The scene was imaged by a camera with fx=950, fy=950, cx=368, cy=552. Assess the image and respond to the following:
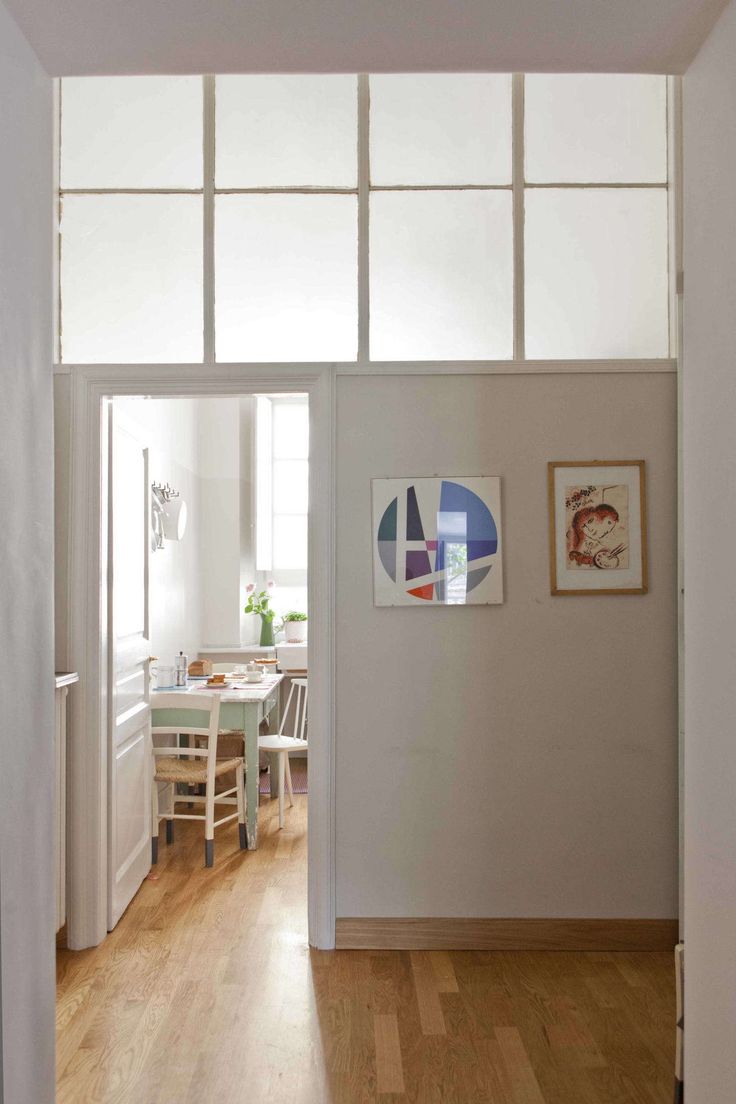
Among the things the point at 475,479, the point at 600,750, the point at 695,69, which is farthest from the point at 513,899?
the point at 695,69

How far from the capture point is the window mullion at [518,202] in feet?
11.9

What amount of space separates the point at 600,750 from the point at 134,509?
86.1 inches

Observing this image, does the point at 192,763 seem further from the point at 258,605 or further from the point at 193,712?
the point at 258,605

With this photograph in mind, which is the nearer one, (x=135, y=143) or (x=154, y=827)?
(x=135, y=143)

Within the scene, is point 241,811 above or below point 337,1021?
above

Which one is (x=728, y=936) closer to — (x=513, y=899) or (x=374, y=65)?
(x=374, y=65)

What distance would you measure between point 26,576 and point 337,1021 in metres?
1.91

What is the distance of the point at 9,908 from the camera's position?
1706 millimetres

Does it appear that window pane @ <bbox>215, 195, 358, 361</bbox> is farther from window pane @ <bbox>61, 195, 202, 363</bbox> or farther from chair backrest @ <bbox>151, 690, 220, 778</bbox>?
chair backrest @ <bbox>151, 690, 220, 778</bbox>

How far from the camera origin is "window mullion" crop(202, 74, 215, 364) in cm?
364

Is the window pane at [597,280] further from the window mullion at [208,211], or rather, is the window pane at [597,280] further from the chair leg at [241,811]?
the chair leg at [241,811]

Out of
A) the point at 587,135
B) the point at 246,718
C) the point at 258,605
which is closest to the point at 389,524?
the point at 587,135

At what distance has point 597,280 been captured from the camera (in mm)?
3648

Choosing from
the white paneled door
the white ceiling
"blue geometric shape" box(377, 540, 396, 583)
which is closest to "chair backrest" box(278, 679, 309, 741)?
the white paneled door
